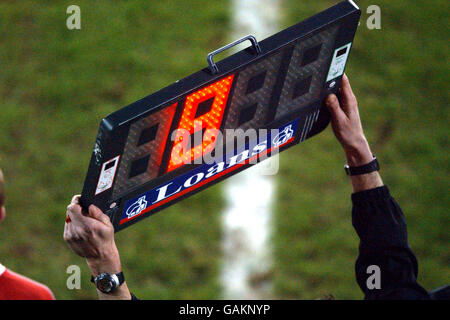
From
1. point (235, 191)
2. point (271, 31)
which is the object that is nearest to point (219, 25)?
point (271, 31)

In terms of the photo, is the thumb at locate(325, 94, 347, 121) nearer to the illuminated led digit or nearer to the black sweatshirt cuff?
the black sweatshirt cuff

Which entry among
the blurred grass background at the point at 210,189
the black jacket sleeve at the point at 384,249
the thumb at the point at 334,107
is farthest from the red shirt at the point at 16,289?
the blurred grass background at the point at 210,189

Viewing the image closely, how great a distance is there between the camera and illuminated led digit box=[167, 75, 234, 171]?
94.7 inches

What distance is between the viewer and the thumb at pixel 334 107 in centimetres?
276

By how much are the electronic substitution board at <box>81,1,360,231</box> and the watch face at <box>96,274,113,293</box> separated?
20cm

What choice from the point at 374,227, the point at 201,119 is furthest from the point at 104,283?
the point at 374,227

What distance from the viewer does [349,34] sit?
262 cm

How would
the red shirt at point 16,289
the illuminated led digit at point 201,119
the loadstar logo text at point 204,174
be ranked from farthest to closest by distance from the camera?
1. the loadstar logo text at point 204,174
2. the illuminated led digit at point 201,119
3. the red shirt at point 16,289

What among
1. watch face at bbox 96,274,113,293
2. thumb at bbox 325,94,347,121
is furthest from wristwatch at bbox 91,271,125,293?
thumb at bbox 325,94,347,121

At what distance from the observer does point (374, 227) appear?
2.71 m

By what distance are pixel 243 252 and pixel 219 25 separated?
216cm

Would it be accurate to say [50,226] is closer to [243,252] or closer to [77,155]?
[77,155]

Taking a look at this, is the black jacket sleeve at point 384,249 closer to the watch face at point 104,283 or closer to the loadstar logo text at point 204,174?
the loadstar logo text at point 204,174

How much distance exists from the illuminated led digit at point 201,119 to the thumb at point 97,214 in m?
0.28
